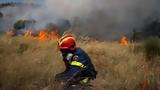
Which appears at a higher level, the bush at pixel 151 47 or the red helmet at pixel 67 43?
the red helmet at pixel 67 43

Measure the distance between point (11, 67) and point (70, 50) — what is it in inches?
45.4

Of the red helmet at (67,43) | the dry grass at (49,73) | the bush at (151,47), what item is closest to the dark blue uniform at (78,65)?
the red helmet at (67,43)

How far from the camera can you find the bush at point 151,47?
8.68 meters

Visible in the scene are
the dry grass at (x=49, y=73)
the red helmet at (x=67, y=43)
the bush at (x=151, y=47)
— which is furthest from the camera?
the bush at (x=151, y=47)

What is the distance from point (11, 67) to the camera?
5.59 meters

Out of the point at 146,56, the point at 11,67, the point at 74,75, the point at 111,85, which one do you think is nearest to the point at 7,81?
the point at 11,67

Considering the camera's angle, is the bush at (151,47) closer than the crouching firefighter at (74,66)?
No

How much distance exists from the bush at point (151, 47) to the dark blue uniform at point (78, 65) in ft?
8.92

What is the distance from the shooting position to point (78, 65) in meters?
6.14

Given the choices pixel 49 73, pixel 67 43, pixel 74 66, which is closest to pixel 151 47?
pixel 67 43

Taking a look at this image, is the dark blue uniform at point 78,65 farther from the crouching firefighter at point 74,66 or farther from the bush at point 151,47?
the bush at point 151,47

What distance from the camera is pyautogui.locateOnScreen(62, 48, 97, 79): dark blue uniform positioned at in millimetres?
6023

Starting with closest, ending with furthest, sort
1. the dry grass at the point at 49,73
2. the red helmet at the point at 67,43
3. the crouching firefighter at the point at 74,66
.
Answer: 1. the dry grass at the point at 49,73
2. the crouching firefighter at the point at 74,66
3. the red helmet at the point at 67,43

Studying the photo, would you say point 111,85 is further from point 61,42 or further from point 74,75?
point 61,42
